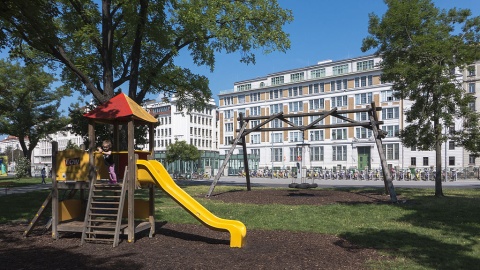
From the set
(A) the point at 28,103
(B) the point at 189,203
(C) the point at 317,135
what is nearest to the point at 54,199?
(B) the point at 189,203

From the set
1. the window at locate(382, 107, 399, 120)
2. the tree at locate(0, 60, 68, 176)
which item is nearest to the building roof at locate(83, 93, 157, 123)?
the tree at locate(0, 60, 68, 176)

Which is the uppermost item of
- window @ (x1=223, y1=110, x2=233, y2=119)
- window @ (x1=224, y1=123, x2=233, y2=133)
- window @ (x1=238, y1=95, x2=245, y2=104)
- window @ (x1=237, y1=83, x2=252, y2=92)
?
window @ (x1=237, y1=83, x2=252, y2=92)

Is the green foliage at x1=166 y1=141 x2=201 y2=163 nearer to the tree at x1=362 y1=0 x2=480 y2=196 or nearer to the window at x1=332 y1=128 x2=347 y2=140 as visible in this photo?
the window at x1=332 y1=128 x2=347 y2=140

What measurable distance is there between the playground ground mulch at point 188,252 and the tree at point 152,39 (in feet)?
32.5

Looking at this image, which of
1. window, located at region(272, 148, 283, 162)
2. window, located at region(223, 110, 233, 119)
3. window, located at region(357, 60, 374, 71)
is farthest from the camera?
window, located at region(223, 110, 233, 119)

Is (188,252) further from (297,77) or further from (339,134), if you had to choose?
(297,77)

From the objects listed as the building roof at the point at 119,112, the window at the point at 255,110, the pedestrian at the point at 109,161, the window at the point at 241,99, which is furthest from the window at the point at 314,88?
the pedestrian at the point at 109,161

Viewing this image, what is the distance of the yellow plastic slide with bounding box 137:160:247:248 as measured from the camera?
913 cm

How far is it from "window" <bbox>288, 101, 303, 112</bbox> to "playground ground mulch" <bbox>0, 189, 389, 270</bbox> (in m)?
74.0

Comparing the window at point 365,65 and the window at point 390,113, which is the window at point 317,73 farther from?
the window at point 390,113

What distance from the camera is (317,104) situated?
266 feet

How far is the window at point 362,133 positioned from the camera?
2832 inches

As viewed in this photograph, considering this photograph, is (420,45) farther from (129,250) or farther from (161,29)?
(129,250)

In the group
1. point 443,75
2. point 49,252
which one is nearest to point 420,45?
point 443,75
